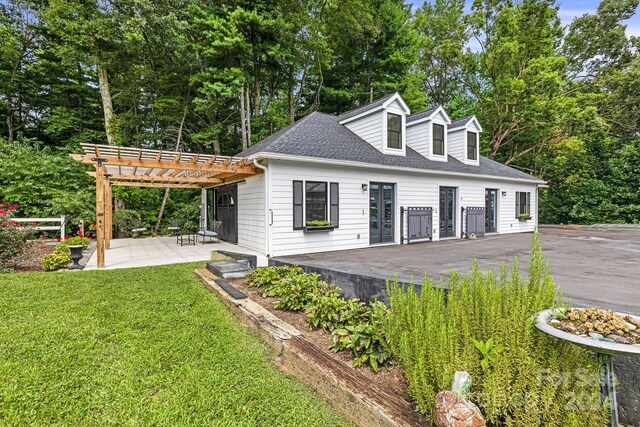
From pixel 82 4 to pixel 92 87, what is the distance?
4801 millimetres

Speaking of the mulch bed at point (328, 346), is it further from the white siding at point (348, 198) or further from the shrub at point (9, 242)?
the shrub at point (9, 242)

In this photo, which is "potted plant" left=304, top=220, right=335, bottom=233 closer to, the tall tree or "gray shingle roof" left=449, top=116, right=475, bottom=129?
"gray shingle roof" left=449, top=116, right=475, bottom=129

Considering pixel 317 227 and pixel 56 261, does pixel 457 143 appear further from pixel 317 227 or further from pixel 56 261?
pixel 56 261

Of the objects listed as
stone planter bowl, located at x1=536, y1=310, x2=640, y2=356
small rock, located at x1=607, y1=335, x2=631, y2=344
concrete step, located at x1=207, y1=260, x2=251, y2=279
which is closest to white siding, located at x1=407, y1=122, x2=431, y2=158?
concrete step, located at x1=207, y1=260, x2=251, y2=279

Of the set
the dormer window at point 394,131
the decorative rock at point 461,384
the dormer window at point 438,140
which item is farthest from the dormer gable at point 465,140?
the decorative rock at point 461,384

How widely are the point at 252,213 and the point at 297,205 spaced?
170cm

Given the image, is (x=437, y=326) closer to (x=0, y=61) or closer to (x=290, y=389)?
(x=290, y=389)

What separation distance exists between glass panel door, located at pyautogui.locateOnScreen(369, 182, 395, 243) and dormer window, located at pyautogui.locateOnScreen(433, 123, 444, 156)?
3.18 metres

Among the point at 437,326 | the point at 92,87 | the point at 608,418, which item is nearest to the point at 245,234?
the point at 437,326

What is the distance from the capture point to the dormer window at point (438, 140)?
11.1 m

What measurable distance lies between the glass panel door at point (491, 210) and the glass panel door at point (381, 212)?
18.8 feet

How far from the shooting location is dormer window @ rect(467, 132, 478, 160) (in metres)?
12.5

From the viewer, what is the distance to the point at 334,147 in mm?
8867

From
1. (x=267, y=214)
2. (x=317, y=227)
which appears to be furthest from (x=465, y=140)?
(x=267, y=214)
